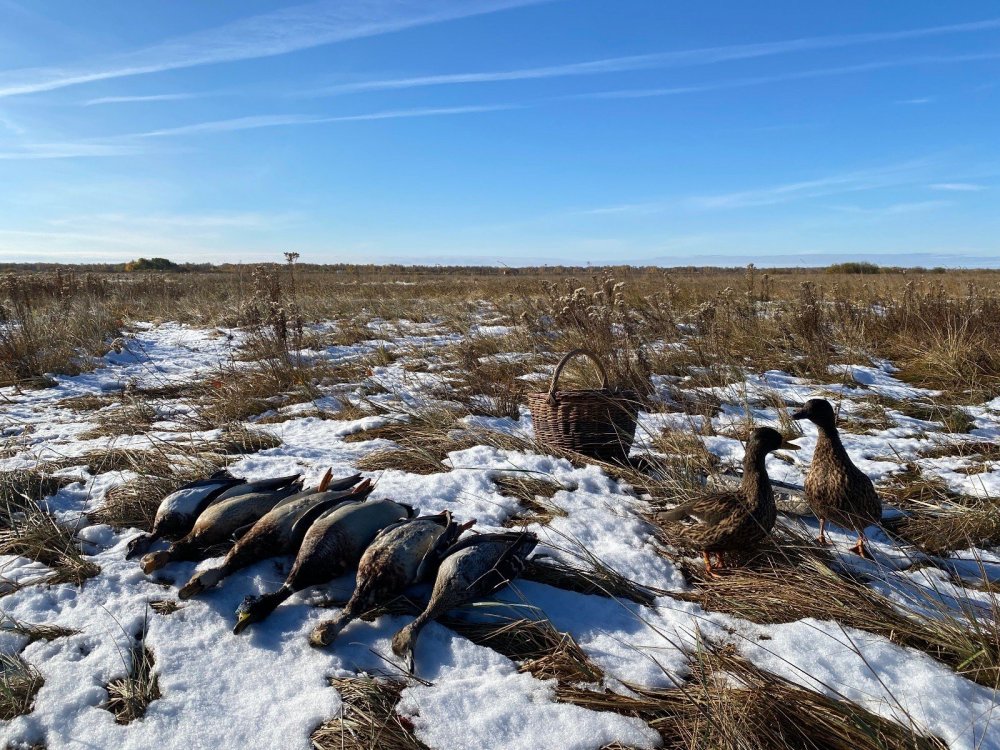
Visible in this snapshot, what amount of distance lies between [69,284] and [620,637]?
51.0ft

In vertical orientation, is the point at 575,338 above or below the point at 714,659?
above

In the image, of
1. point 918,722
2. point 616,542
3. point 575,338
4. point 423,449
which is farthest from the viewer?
point 575,338

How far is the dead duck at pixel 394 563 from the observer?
94.4 inches

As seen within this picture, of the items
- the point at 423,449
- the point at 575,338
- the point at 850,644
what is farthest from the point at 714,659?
the point at 575,338

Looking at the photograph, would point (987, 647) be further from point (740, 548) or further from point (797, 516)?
point (797, 516)

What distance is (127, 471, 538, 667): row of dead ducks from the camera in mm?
2404

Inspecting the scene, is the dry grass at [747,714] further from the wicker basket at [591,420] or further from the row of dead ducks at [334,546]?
the wicker basket at [591,420]

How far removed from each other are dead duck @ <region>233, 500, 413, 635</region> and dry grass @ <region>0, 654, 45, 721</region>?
67 cm

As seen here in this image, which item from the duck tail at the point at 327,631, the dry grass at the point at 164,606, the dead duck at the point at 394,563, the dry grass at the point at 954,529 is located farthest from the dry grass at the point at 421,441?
the dry grass at the point at 954,529

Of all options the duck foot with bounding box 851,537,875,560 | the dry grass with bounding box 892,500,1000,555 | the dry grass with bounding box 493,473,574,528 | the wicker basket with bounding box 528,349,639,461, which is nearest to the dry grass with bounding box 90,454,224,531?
the dry grass with bounding box 493,473,574,528

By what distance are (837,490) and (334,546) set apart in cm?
237

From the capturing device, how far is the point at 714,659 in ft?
6.88

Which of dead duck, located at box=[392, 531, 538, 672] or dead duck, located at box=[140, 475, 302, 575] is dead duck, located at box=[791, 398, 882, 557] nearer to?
dead duck, located at box=[392, 531, 538, 672]

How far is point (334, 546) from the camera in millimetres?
2602
